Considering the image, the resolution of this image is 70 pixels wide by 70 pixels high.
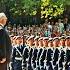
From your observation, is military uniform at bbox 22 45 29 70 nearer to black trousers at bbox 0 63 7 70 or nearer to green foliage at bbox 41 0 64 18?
black trousers at bbox 0 63 7 70

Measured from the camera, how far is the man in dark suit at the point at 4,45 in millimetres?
8055

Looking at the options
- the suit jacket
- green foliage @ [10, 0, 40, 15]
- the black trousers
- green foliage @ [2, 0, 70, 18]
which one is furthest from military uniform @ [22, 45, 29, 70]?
green foliage @ [10, 0, 40, 15]

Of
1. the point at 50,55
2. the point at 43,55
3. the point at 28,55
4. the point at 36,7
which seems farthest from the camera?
the point at 36,7

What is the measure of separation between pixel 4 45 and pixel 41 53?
704 centimetres

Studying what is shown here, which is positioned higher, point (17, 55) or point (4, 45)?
point (4, 45)

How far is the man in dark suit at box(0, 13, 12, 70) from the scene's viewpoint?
8055 millimetres

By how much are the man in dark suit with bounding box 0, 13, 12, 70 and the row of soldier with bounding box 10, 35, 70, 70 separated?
→ 5.98 meters

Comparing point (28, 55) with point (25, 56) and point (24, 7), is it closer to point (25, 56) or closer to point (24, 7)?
point (25, 56)

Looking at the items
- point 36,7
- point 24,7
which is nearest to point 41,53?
point 36,7

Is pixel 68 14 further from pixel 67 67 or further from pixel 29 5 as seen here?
pixel 67 67

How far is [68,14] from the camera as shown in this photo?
32.5 m

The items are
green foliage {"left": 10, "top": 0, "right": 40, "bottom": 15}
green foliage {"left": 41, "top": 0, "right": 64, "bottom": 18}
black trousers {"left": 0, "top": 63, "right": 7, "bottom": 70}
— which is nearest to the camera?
black trousers {"left": 0, "top": 63, "right": 7, "bottom": 70}

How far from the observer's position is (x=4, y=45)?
318 inches

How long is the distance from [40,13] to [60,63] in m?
19.5
